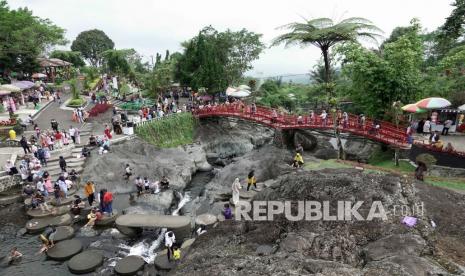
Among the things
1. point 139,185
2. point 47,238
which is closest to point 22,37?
point 139,185

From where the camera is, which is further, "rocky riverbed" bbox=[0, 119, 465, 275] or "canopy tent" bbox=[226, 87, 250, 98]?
"canopy tent" bbox=[226, 87, 250, 98]

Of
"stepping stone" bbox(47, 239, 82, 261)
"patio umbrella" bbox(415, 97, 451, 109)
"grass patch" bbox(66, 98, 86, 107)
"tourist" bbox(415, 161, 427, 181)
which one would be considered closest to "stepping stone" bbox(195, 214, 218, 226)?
"stepping stone" bbox(47, 239, 82, 261)

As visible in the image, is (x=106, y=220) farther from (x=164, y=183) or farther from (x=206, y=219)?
(x=206, y=219)

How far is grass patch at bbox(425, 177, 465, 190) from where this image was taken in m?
17.5

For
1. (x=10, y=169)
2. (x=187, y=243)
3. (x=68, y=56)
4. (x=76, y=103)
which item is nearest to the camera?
(x=187, y=243)

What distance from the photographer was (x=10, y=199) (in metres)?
20.5

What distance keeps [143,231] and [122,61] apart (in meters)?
34.1

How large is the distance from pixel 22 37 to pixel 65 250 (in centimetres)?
3553

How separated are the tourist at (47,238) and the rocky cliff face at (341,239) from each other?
24.1ft

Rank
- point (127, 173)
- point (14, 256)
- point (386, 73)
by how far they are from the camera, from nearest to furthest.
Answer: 1. point (14, 256)
2. point (127, 173)
3. point (386, 73)

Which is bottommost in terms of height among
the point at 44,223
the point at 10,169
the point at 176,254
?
the point at 176,254

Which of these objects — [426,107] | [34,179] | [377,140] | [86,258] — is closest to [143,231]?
[86,258]

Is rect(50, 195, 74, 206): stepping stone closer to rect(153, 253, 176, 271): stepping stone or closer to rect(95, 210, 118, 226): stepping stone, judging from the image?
rect(95, 210, 118, 226): stepping stone

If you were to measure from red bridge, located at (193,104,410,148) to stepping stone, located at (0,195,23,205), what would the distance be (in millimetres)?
18598
